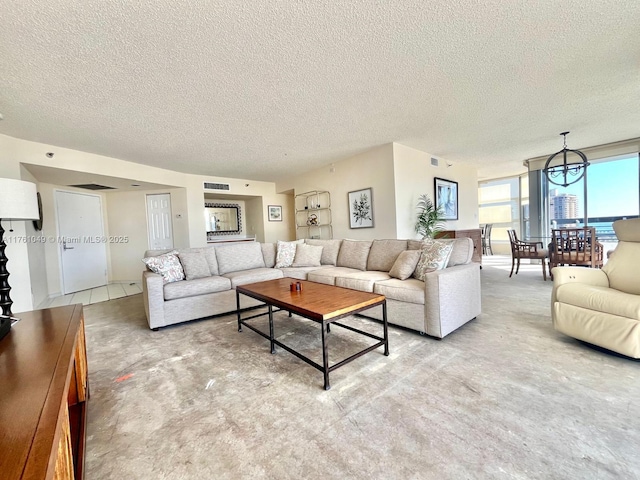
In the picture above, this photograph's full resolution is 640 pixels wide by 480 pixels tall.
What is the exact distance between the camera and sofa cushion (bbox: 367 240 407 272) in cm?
334

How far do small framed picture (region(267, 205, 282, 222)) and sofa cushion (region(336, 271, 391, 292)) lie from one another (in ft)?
14.9

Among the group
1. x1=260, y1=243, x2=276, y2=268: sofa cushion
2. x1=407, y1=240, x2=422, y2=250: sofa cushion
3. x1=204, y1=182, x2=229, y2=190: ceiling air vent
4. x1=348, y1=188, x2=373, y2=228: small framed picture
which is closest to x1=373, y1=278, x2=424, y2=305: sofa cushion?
x1=407, y1=240, x2=422, y2=250: sofa cushion

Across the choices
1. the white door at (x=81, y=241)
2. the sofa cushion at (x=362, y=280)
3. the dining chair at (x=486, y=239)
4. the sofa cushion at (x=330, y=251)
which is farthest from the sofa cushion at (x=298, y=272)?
the dining chair at (x=486, y=239)

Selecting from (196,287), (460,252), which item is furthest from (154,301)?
(460,252)

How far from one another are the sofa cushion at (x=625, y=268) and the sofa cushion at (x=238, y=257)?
3938 mm

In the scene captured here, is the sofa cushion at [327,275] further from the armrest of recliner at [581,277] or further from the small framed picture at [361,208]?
the armrest of recliner at [581,277]

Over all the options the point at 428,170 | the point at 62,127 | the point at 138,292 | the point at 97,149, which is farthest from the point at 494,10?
the point at 138,292

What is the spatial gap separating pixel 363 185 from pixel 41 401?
4.72 meters

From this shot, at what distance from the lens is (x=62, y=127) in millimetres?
3127

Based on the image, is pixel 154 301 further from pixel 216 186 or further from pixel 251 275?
pixel 216 186

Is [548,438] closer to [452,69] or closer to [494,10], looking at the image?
[494,10]

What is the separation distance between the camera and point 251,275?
360 cm

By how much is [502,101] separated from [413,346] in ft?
9.51

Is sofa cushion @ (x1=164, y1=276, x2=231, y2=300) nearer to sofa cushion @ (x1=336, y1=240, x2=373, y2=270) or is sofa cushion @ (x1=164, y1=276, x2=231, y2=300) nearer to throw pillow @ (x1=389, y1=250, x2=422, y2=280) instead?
sofa cushion @ (x1=336, y1=240, x2=373, y2=270)
